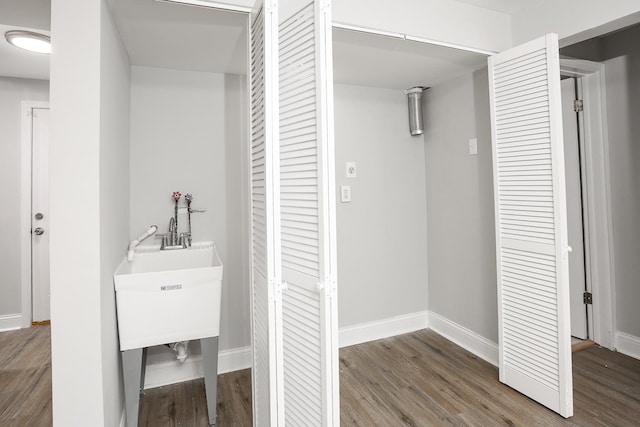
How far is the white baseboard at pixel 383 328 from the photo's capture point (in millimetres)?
3100

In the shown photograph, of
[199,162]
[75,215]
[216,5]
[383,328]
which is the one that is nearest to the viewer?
[75,215]

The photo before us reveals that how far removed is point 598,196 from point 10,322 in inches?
205

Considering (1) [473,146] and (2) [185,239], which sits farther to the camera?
(1) [473,146]

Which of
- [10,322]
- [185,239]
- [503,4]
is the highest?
[503,4]

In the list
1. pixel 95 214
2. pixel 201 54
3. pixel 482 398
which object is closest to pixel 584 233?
pixel 482 398

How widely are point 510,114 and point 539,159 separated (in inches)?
13.8

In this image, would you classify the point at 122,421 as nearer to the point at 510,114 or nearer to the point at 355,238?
the point at 355,238

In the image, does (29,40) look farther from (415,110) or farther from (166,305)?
(415,110)

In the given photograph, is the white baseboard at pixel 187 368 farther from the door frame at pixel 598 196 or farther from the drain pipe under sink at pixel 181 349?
the door frame at pixel 598 196

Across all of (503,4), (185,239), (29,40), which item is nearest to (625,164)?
(503,4)

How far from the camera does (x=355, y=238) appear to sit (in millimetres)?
3146

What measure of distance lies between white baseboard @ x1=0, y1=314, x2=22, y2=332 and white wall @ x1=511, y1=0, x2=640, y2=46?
187 inches

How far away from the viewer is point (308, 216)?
4.84 ft

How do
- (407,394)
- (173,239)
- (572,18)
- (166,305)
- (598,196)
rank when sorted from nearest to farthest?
(166,305)
(572,18)
(407,394)
(173,239)
(598,196)
